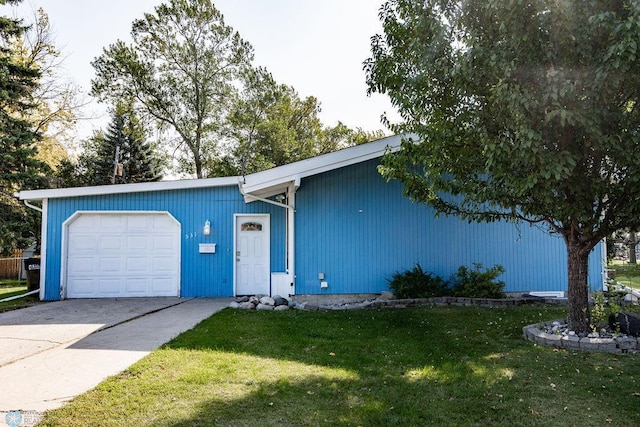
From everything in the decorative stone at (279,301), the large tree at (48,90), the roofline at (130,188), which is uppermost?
the large tree at (48,90)

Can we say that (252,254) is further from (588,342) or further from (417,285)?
(588,342)

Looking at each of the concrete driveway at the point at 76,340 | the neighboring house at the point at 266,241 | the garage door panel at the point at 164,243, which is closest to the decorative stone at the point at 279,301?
the neighboring house at the point at 266,241

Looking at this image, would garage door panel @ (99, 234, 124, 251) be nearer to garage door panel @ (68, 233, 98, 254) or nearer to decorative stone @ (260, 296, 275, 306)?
garage door panel @ (68, 233, 98, 254)

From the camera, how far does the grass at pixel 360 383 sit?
2.80m

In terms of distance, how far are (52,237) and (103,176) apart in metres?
14.3

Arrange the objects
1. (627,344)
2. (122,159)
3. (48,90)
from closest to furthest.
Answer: (627,344)
(48,90)
(122,159)

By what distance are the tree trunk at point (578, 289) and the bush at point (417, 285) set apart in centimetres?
316

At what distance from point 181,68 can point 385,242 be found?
51.7ft

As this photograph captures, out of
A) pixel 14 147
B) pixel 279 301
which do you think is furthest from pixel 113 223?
pixel 14 147

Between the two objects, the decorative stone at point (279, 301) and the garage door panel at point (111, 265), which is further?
the garage door panel at point (111, 265)

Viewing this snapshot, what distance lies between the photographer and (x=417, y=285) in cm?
796

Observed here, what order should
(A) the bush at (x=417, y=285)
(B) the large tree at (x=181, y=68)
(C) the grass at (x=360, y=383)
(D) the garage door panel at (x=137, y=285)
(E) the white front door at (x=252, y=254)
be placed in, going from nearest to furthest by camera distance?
1. (C) the grass at (x=360, y=383)
2. (A) the bush at (x=417, y=285)
3. (D) the garage door panel at (x=137, y=285)
4. (E) the white front door at (x=252, y=254)
5. (B) the large tree at (x=181, y=68)

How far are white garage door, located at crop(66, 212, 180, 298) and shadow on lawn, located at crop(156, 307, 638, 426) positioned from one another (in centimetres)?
311

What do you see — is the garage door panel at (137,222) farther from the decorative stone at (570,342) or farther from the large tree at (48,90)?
the large tree at (48,90)
